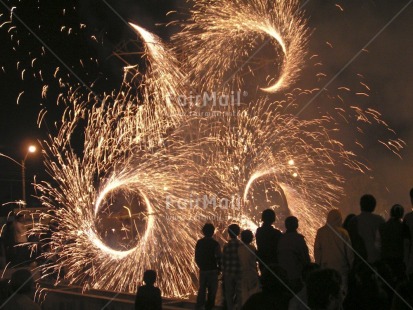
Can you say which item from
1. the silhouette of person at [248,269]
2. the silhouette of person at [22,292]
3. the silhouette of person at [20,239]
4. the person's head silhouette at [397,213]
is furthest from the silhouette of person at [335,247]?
the silhouette of person at [20,239]

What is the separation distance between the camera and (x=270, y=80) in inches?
647

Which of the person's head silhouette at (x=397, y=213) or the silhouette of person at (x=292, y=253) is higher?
the person's head silhouette at (x=397, y=213)

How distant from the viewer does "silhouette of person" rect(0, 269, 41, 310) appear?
594 cm

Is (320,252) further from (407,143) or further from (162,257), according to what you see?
(407,143)

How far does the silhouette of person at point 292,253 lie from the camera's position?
26.3 ft

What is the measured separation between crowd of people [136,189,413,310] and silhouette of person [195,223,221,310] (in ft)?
0.05

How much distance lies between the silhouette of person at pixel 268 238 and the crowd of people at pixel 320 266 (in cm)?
1

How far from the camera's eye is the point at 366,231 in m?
7.86

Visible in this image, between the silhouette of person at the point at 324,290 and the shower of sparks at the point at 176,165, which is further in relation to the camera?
the shower of sparks at the point at 176,165

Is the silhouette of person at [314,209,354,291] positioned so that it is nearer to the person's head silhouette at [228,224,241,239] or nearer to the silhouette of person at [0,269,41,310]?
the person's head silhouette at [228,224,241,239]

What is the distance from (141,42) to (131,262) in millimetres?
4824

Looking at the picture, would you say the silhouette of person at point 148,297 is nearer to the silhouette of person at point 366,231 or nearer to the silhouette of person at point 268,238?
the silhouette of person at point 268,238

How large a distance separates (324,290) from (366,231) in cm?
337

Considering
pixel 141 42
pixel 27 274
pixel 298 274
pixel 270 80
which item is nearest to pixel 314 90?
pixel 270 80
